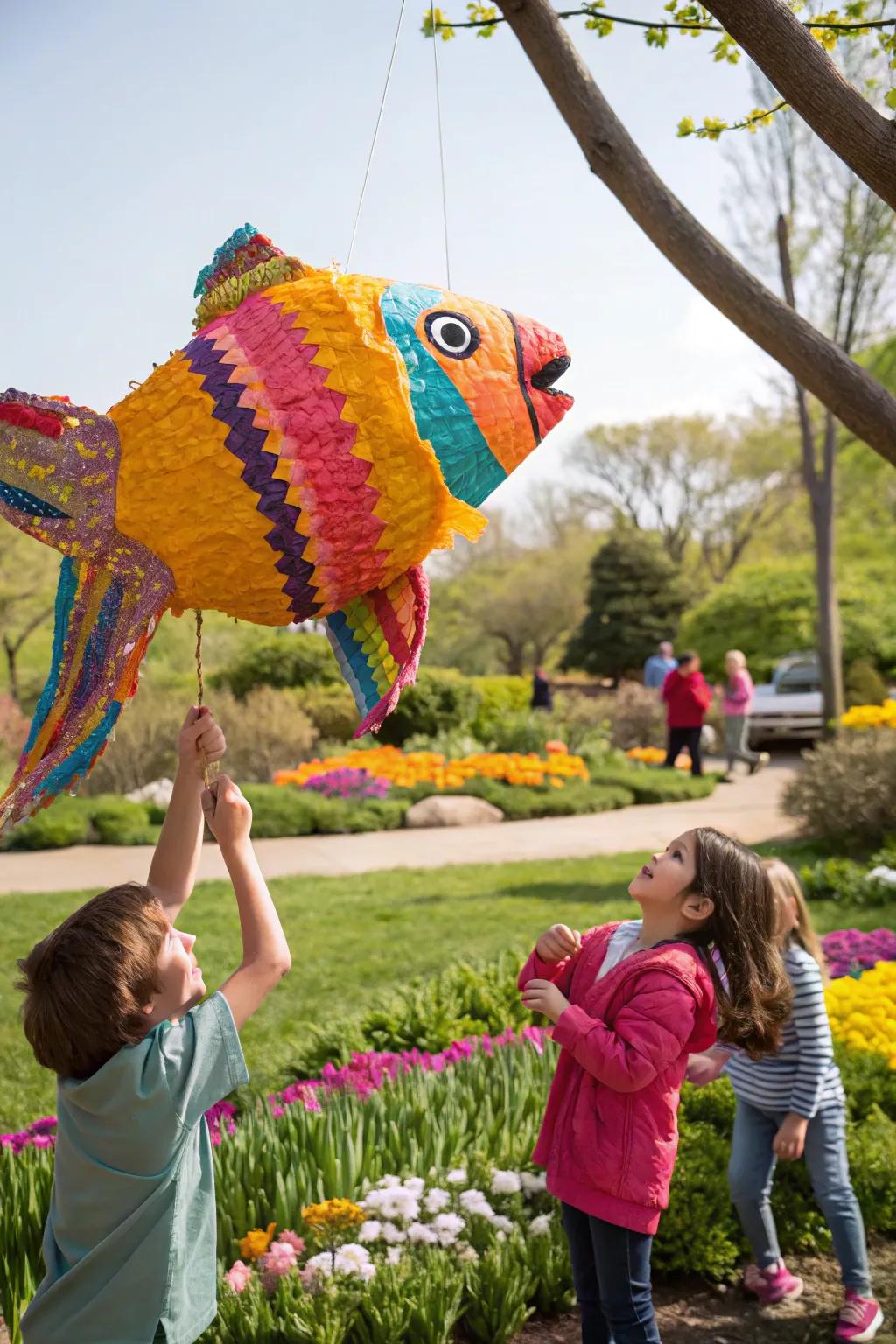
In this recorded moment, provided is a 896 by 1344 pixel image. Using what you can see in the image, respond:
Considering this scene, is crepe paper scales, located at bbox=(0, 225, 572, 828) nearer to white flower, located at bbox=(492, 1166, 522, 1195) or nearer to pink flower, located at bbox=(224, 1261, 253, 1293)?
pink flower, located at bbox=(224, 1261, 253, 1293)

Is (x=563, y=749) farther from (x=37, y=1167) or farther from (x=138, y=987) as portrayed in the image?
(x=138, y=987)

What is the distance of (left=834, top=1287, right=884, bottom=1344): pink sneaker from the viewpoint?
8.56 ft

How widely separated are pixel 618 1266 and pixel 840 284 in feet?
39.8

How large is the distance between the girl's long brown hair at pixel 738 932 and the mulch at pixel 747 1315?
105 centimetres

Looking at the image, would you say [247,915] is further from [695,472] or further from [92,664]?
[695,472]

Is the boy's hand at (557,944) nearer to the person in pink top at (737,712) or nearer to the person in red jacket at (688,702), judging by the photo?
the person in red jacket at (688,702)

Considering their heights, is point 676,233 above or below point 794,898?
above

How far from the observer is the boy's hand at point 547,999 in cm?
190

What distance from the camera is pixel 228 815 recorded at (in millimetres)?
1772

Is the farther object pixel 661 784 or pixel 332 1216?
pixel 661 784

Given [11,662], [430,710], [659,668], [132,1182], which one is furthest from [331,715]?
[132,1182]

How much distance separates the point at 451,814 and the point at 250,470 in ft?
27.5

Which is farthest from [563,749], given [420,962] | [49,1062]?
[49,1062]

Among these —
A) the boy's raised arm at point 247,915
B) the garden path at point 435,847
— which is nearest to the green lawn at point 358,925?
the garden path at point 435,847
